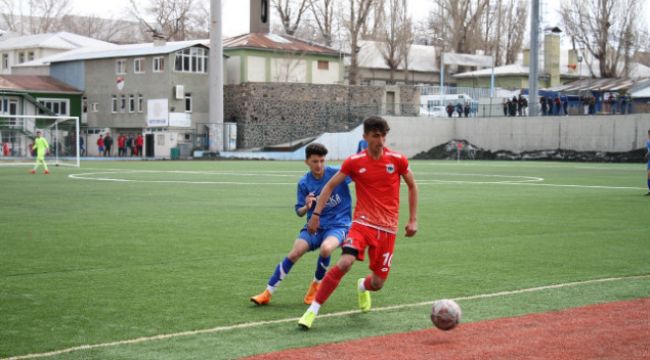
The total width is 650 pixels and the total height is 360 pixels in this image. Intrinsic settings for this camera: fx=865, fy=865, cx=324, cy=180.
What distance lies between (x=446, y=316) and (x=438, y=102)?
69021 millimetres

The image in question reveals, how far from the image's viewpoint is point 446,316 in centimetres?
783

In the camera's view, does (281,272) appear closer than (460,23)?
Yes

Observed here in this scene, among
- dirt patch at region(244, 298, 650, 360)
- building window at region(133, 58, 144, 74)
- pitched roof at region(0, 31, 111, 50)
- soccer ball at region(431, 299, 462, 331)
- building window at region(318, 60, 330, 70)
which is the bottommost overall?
dirt patch at region(244, 298, 650, 360)

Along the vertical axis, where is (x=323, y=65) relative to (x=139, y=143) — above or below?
above

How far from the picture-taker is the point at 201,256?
12.9m

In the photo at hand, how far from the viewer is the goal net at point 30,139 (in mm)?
49531

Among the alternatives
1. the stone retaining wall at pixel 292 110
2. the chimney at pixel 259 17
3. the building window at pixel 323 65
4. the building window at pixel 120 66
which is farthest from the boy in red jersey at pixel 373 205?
the chimney at pixel 259 17

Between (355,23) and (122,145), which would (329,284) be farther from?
(355,23)

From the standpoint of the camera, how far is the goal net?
4953 centimetres

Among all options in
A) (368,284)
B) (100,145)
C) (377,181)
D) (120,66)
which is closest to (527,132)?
(100,145)

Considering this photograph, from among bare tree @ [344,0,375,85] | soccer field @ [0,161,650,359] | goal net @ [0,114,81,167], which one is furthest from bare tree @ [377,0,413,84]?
soccer field @ [0,161,650,359]

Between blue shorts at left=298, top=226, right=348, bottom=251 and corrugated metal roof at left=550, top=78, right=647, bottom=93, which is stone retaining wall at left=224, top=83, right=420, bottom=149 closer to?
corrugated metal roof at left=550, top=78, right=647, bottom=93

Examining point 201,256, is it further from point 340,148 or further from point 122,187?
point 340,148

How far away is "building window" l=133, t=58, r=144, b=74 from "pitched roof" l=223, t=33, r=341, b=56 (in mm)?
7277
